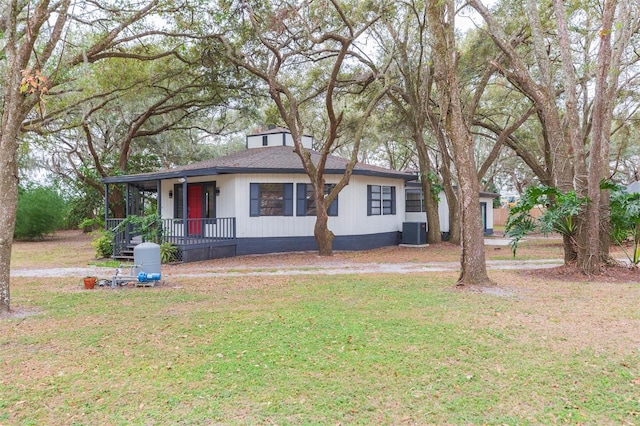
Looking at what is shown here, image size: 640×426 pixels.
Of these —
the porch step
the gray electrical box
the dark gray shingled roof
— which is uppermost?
the dark gray shingled roof

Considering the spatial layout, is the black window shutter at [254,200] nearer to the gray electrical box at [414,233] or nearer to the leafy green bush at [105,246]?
the leafy green bush at [105,246]

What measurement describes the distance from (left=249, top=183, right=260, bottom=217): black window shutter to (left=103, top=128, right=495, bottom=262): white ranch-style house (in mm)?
32

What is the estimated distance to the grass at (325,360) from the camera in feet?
11.0

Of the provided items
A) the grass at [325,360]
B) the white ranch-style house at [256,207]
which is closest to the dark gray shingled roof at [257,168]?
the white ranch-style house at [256,207]

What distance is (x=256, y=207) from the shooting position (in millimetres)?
14508

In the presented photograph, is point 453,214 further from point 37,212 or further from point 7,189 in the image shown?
point 37,212

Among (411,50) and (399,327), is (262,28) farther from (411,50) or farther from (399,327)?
(399,327)

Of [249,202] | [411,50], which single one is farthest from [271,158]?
[411,50]

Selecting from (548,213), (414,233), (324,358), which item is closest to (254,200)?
(414,233)

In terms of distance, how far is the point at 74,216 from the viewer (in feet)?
82.0

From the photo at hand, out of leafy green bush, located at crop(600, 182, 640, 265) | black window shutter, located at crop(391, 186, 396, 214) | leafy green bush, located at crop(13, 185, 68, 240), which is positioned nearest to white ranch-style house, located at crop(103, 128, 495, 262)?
black window shutter, located at crop(391, 186, 396, 214)

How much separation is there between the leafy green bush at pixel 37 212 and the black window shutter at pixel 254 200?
12.6m

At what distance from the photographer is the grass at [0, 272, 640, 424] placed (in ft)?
11.0

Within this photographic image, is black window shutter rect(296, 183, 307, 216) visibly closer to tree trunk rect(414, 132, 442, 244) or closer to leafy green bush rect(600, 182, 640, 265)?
tree trunk rect(414, 132, 442, 244)
